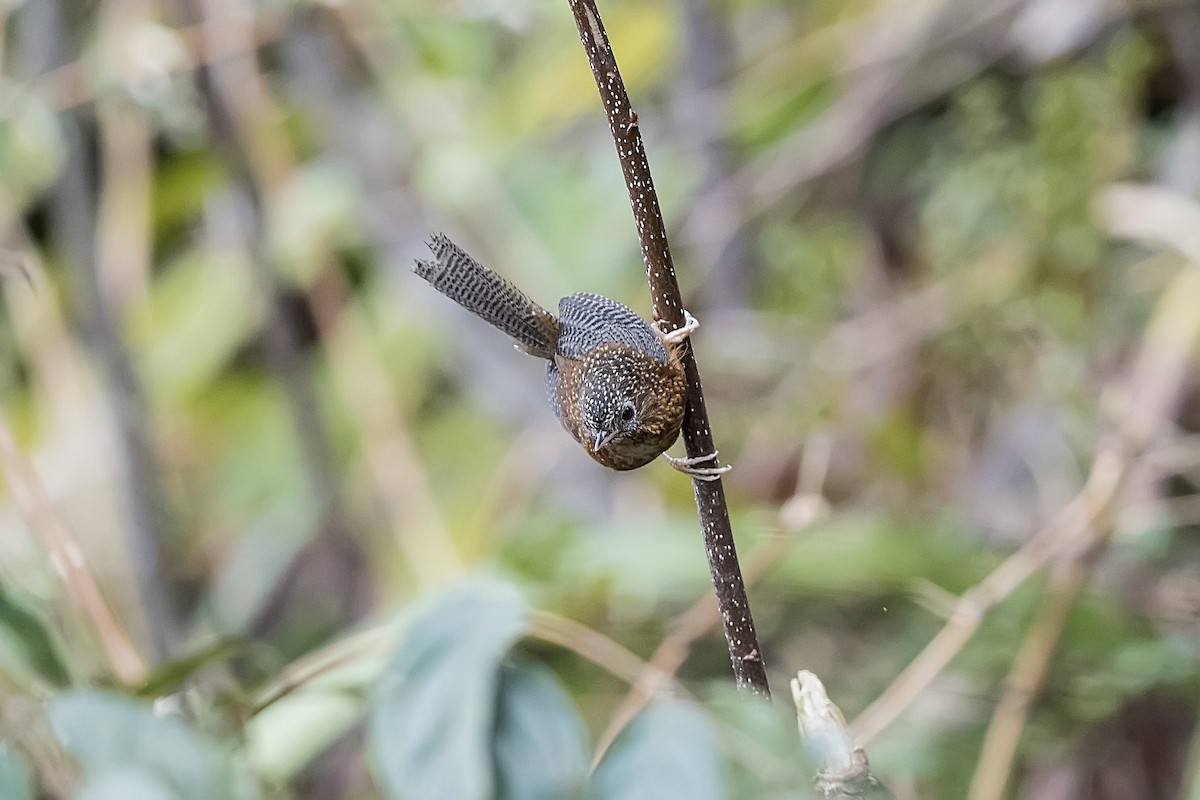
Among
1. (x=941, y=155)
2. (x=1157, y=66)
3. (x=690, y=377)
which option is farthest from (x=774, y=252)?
(x=690, y=377)

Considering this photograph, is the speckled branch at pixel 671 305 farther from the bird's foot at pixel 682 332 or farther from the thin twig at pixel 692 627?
the thin twig at pixel 692 627

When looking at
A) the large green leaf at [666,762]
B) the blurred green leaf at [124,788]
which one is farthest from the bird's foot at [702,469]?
the blurred green leaf at [124,788]

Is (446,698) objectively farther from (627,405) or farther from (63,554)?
(63,554)

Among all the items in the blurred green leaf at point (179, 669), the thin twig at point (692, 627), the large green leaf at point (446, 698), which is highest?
the thin twig at point (692, 627)

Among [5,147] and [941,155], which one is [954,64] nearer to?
[941,155]

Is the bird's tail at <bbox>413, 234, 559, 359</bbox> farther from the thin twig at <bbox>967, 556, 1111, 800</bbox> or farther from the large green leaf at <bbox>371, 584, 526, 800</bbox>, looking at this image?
the thin twig at <bbox>967, 556, 1111, 800</bbox>

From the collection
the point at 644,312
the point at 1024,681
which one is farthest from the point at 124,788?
the point at 644,312
